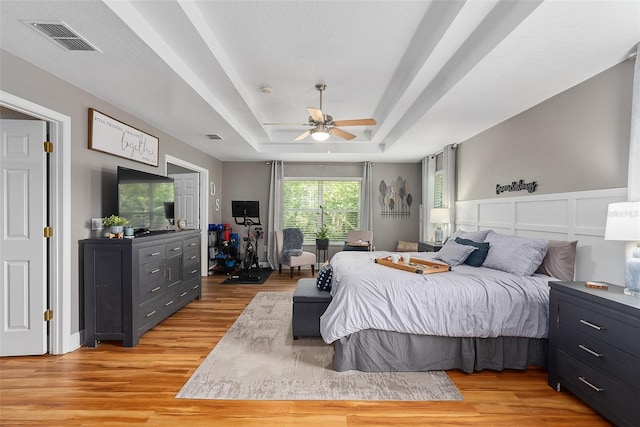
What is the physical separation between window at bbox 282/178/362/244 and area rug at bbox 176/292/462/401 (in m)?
4.20

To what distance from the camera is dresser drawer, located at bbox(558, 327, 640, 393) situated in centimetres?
167

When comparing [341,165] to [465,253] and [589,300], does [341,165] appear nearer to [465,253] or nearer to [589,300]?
[465,253]

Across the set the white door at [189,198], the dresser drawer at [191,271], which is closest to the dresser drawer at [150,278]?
the dresser drawer at [191,271]

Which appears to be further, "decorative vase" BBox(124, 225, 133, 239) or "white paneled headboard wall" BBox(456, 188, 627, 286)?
"decorative vase" BBox(124, 225, 133, 239)

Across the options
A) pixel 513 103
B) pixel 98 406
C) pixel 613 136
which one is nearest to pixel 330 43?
pixel 513 103

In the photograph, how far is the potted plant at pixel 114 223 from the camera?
3025 millimetres

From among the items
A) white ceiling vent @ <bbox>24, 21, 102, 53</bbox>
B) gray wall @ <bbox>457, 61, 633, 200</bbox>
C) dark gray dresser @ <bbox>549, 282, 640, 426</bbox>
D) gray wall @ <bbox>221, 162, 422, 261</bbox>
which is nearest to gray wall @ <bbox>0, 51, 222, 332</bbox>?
white ceiling vent @ <bbox>24, 21, 102, 53</bbox>

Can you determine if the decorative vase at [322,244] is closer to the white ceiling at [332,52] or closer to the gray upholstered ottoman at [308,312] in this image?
the white ceiling at [332,52]

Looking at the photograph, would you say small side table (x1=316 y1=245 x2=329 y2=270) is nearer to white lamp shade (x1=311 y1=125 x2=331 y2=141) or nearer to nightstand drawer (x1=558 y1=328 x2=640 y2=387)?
white lamp shade (x1=311 y1=125 x2=331 y2=141)

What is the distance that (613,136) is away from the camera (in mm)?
2434

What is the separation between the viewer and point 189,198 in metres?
5.92

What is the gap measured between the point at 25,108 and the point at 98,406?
2333 mm

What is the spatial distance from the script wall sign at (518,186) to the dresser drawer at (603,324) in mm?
1630

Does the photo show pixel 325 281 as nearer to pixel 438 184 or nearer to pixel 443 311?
pixel 443 311
